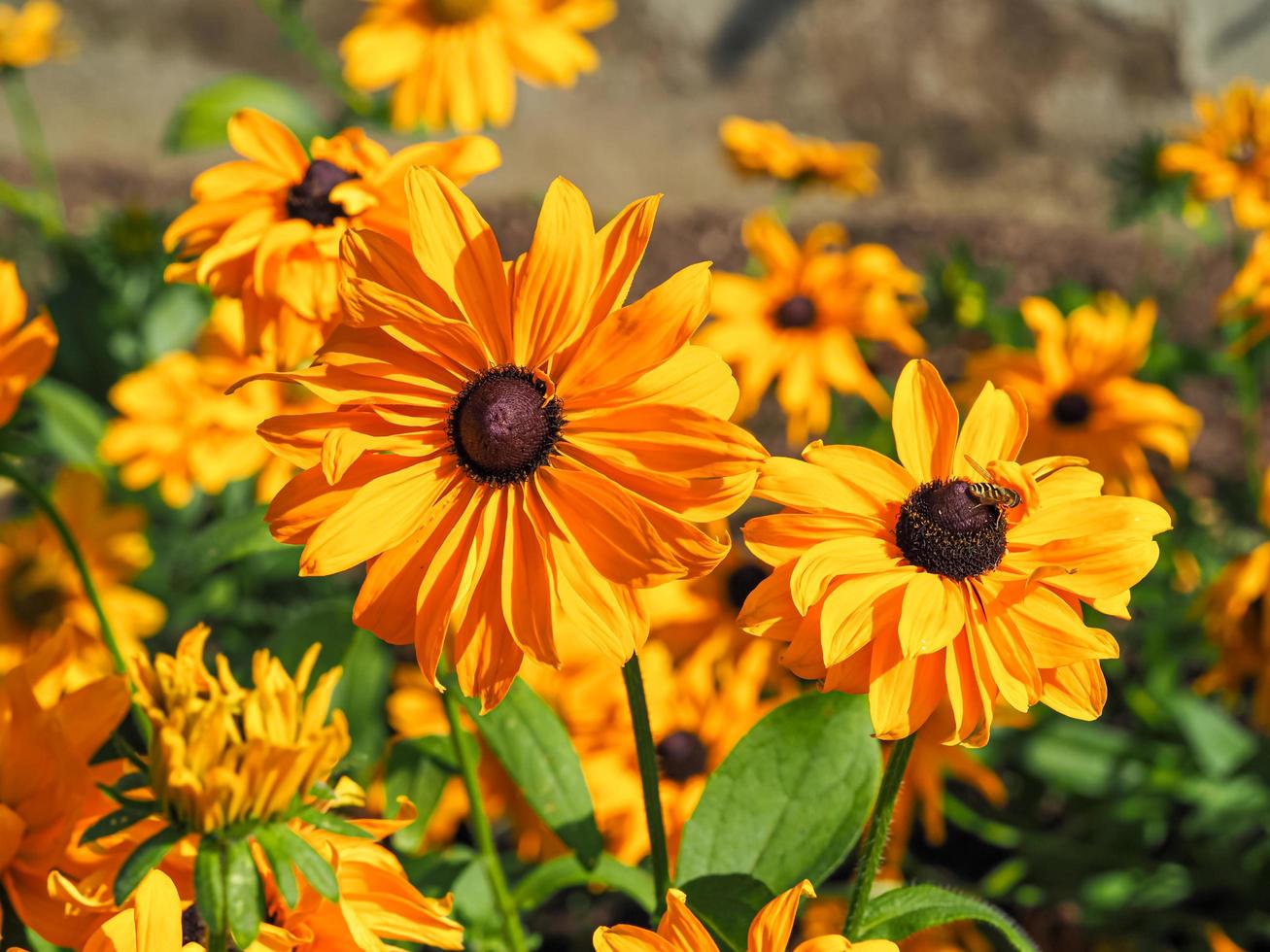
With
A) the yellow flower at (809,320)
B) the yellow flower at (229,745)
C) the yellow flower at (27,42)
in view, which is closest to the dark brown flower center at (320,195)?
the yellow flower at (229,745)

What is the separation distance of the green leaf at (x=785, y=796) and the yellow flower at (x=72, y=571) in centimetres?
120

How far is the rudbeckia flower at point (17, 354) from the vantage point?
1.16 meters

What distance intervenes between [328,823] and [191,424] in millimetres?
1319

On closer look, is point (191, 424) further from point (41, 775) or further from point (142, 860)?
point (142, 860)

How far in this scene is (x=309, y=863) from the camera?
0.85 metres

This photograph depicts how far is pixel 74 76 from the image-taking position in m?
4.63

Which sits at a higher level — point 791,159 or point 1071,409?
point 791,159

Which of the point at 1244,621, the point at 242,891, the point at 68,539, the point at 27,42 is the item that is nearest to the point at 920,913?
the point at 242,891

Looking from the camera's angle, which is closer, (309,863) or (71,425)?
(309,863)

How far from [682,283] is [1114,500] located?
0.34 meters

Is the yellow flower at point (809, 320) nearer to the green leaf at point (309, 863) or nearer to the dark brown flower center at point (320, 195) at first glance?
the dark brown flower center at point (320, 195)

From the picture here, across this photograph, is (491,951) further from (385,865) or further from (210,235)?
(210,235)

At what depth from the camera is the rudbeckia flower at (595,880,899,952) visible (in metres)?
0.78

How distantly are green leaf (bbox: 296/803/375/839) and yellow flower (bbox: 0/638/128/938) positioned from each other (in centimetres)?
19
